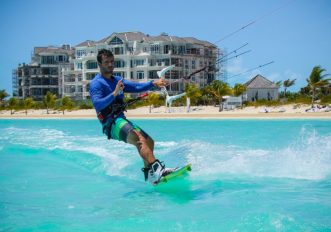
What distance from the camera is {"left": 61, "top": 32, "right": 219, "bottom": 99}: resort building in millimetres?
71125

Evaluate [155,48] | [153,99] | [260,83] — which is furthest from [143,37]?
[260,83]

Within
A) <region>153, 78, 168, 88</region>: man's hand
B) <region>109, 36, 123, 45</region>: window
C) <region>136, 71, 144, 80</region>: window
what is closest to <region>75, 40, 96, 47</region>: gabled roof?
<region>109, 36, 123, 45</region>: window

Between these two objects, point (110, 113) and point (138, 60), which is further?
point (138, 60)

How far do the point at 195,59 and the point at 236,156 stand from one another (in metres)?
65.9

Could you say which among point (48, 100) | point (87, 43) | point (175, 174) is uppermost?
point (87, 43)

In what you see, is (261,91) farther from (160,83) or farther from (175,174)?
(175,174)

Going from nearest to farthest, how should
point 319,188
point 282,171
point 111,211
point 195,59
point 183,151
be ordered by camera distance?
point 111,211 → point 319,188 → point 282,171 → point 183,151 → point 195,59

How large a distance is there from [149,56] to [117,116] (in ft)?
214

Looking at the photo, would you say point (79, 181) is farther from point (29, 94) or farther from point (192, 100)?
point (29, 94)

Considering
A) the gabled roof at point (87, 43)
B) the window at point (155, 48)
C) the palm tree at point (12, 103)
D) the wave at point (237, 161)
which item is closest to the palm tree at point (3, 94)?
the palm tree at point (12, 103)

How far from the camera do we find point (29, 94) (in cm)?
9069

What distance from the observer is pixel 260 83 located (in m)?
66.3

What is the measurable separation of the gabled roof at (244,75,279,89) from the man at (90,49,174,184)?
60900 millimetres

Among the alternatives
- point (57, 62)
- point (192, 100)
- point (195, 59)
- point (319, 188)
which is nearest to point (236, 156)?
point (319, 188)
